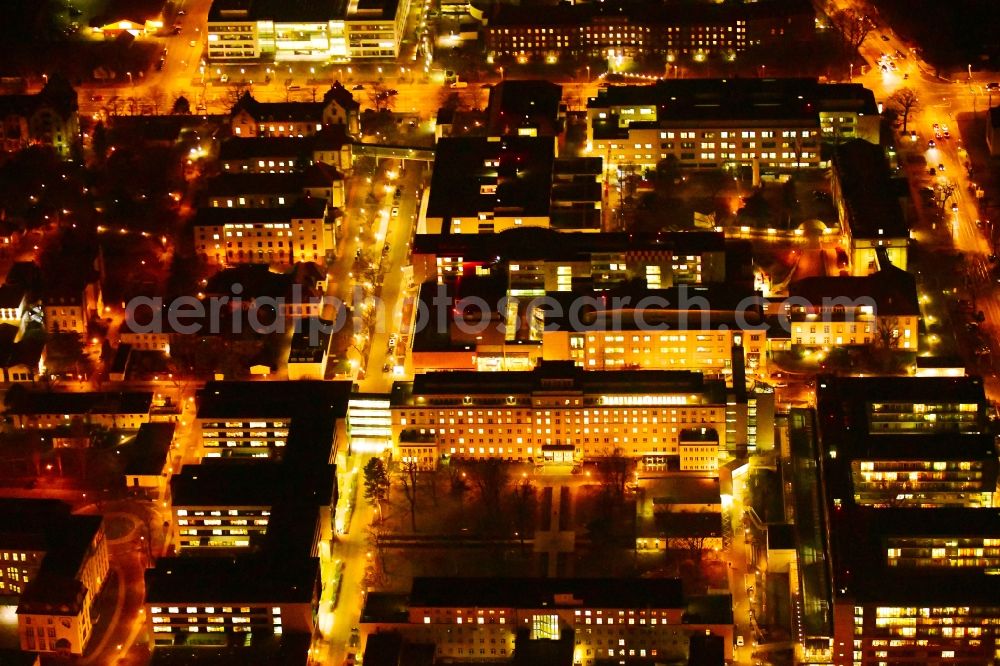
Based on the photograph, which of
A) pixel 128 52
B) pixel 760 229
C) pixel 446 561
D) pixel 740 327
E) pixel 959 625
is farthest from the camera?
pixel 128 52

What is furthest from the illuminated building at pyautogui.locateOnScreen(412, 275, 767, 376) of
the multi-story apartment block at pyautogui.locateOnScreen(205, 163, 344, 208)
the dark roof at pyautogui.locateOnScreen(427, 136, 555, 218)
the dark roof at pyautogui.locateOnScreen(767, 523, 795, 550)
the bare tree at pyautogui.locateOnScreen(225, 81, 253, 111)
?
the bare tree at pyautogui.locateOnScreen(225, 81, 253, 111)

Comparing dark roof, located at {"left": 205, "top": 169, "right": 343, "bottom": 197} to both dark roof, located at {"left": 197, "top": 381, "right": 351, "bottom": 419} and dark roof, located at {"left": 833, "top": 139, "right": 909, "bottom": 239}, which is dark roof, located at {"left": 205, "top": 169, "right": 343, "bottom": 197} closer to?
dark roof, located at {"left": 197, "top": 381, "right": 351, "bottom": 419}

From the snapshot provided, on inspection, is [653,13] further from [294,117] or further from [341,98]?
[294,117]

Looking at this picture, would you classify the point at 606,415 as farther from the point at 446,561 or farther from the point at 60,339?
the point at 60,339

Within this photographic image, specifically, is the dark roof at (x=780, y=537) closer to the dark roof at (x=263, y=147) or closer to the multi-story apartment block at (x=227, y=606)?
the multi-story apartment block at (x=227, y=606)

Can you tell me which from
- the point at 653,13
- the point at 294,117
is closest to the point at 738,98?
the point at 653,13

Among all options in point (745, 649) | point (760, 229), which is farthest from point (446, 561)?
point (760, 229)
